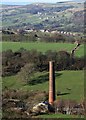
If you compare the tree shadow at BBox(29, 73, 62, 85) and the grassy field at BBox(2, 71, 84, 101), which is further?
the tree shadow at BBox(29, 73, 62, 85)

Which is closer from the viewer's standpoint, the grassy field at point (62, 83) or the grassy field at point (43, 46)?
the grassy field at point (62, 83)

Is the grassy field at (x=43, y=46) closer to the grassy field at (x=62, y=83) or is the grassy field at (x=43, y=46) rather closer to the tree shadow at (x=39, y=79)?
the grassy field at (x=62, y=83)

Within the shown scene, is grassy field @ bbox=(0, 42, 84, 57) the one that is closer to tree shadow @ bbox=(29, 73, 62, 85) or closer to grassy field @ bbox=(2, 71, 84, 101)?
grassy field @ bbox=(2, 71, 84, 101)

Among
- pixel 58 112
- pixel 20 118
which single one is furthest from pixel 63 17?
pixel 20 118

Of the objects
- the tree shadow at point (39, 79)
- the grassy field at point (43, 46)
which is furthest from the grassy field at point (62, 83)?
the grassy field at point (43, 46)

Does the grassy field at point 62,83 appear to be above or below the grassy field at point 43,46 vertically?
below

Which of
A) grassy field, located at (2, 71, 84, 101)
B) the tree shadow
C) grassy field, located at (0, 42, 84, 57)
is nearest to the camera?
grassy field, located at (2, 71, 84, 101)

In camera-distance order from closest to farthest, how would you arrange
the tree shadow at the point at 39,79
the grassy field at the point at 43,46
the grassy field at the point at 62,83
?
the grassy field at the point at 62,83 < the tree shadow at the point at 39,79 < the grassy field at the point at 43,46

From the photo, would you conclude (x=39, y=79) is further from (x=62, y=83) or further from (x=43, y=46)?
(x=43, y=46)

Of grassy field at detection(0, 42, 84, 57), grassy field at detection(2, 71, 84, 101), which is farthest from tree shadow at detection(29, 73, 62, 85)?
grassy field at detection(0, 42, 84, 57)

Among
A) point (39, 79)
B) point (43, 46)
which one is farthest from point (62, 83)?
point (43, 46)
